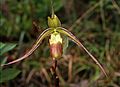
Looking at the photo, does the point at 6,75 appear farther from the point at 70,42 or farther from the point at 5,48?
the point at 70,42

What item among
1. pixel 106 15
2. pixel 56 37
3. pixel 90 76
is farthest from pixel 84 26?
pixel 56 37

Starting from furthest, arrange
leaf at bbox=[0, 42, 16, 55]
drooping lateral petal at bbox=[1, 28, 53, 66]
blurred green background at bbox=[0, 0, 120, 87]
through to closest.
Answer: blurred green background at bbox=[0, 0, 120, 87]
leaf at bbox=[0, 42, 16, 55]
drooping lateral petal at bbox=[1, 28, 53, 66]

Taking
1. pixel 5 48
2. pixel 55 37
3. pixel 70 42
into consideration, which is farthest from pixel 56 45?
pixel 70 42

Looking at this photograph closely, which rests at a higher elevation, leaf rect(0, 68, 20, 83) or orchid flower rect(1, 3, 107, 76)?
orchid flower rect(1, 3, 107, 76)

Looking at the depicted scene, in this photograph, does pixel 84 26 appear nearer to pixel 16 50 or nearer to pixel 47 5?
pixel 47 5

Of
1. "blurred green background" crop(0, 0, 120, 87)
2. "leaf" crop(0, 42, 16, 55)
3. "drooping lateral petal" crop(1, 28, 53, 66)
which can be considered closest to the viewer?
"drooping lateral petal" crop(1, 28, 53, 66)

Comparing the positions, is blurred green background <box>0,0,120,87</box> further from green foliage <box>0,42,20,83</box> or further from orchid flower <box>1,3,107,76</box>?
orchid flower <box>1,3,107,76</box>

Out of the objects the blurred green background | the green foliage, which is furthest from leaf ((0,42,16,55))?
the blurred green background
